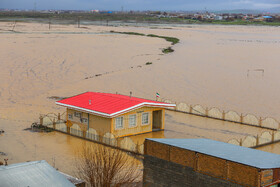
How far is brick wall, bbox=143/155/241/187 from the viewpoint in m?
11.4

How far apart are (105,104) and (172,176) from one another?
9074 millimetres

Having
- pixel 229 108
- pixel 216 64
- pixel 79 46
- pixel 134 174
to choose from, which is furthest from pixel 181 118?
pixel 79 46

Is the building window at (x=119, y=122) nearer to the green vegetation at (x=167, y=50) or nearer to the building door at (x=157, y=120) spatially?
the building door at (x=157, y=120)

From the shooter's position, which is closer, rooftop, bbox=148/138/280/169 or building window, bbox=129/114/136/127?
rooftop, bbox=148/138/280/169

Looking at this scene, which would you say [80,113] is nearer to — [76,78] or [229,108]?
[229,108]

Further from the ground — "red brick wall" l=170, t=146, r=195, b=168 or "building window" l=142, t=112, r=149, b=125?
"red brick wall" l=170, t=146, r=195, b=168

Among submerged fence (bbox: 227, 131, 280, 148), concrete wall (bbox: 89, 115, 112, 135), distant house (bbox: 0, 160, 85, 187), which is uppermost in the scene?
distant house (bbox: 0, 160, 85, 187)

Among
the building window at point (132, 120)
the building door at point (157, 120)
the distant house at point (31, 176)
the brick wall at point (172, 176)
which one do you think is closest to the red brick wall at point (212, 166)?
the brick wall at point (172, 176)

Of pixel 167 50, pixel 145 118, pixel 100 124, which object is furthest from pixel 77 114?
pixel 167 50

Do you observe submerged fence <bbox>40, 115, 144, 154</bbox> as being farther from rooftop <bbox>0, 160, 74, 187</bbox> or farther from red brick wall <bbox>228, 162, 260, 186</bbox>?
red brick wall <bbox>228, 162, 260, 186</bbox>

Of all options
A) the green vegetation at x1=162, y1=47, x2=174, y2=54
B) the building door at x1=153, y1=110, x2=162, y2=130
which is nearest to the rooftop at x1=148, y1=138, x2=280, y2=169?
the building door at x1=153, y1=110, x2=162, y2=130

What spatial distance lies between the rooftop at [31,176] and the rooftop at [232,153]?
113 inches

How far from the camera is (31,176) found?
1143 centimetres

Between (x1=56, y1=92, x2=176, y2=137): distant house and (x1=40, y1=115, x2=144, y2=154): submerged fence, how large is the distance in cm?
17
